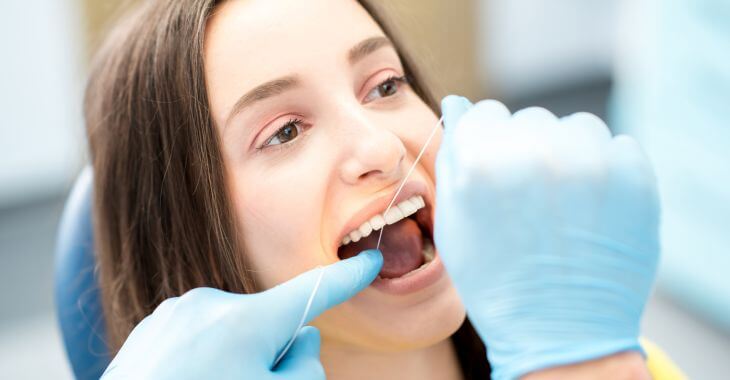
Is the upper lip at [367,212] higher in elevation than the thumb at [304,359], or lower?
higher

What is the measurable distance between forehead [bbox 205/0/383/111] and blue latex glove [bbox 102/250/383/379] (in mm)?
285

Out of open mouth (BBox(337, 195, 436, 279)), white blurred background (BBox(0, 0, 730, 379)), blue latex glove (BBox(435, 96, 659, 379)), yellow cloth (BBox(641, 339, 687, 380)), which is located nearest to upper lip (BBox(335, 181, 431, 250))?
open mouth (BBox(337, 195, 436, 279))

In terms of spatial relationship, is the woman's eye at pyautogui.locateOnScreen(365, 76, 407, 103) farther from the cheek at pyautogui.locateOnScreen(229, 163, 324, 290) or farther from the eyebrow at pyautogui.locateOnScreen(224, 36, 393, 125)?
the cheek at pyautogui.locateOnScreen(229, 163, 324, 290)

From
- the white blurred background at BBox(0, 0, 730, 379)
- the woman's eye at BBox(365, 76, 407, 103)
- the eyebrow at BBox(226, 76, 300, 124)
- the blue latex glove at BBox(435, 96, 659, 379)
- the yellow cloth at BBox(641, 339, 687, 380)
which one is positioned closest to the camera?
the blue latex glove at BBox(435, 96, 659, 379)

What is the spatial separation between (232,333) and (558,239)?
0.43 m

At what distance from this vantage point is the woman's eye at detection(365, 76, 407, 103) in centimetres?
121

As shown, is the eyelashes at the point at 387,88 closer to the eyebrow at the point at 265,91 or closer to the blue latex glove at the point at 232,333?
the eyebrow at the point at 265,91

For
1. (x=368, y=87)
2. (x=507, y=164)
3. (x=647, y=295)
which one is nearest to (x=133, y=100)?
(x=368, y=87)

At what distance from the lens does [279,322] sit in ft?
3.41

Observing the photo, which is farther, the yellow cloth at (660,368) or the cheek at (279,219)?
the yellow cloth at (660,368)

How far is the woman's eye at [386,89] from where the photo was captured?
1206 mm

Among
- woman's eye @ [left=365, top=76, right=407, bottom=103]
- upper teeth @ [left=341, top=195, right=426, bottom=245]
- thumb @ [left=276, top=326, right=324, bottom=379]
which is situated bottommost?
thumb @ [left=276, top=326, right=324, bottom=379]

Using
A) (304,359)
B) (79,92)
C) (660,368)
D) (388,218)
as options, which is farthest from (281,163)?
(79,92)

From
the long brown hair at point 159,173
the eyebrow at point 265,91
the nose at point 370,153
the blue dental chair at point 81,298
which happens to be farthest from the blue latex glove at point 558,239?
the blue dental chair at point 81,298
